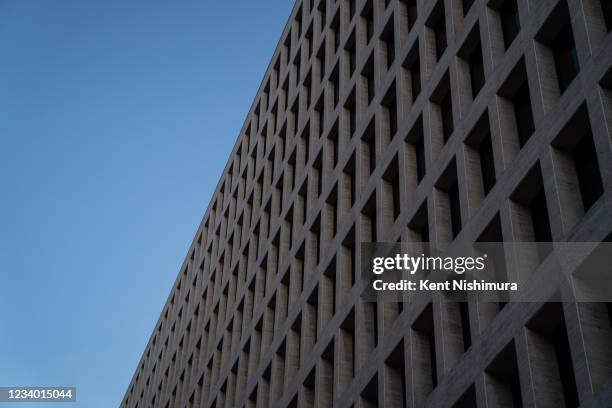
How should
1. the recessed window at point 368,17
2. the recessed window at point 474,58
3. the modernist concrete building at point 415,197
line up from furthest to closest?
the recessed window at point 368,17, the recessed window at point 474,58, the modernist concrete building at point 415,197

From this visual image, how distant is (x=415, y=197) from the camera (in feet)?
94.5

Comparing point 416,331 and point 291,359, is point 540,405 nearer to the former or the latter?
point 416,331

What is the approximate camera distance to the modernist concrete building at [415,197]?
68.1 ft

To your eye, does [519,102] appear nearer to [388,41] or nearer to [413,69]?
[413,69]

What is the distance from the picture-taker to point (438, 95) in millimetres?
30016

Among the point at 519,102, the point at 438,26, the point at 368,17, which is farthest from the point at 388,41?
the point at 519,102

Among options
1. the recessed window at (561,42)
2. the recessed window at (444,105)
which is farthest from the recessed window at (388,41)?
the recessed window at (561,42)

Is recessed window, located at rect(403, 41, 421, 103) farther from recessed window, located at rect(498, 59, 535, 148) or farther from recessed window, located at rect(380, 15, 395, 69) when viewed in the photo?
recessed window, located at rect(498, 59, 535, 148)

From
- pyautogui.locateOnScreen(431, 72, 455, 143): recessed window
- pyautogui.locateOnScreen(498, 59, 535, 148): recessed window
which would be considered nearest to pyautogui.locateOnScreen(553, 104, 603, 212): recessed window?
pyautogui.locateOnScreen(498, 59, 535, 148): recessed window

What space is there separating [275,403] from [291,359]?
2251 mm

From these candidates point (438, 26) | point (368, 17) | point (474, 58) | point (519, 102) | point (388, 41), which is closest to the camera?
point (519, 102)

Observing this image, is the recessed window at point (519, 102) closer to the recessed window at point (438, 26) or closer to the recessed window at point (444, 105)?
the recessed window at point (444, 105)

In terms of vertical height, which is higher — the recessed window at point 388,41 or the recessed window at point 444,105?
the recessed window at point 388,41

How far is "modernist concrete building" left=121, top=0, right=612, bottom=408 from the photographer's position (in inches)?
817
